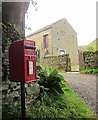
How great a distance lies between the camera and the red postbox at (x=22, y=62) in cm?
374

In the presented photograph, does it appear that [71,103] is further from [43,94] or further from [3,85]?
A: [3,85]

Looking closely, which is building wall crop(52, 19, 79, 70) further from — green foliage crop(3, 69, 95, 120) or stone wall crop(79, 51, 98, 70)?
green foliage crop(3, 69, 95, 120)

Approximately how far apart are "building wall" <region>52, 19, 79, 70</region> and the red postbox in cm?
2403

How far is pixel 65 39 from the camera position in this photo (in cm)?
2992

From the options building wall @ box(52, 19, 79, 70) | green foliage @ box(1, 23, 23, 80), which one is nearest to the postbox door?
green foliage @ box(1, 23, 23, 80)

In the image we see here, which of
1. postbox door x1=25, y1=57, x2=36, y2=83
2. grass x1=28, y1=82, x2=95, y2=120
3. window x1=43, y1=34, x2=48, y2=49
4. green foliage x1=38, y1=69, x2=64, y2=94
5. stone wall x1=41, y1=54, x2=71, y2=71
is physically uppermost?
window x1=43, y1=34, x2=48, y2=49

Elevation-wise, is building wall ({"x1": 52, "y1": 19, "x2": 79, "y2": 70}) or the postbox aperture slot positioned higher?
building wall ({"x1": 52, "y1": 19, "x2": 79, "y2": 70})

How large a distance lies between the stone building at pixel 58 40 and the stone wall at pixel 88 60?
10988 mm

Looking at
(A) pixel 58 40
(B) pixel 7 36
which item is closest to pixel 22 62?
(B) pixel 7 36

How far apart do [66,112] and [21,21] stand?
248 cm

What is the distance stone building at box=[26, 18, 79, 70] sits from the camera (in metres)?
28.0

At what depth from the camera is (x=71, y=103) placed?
540cm

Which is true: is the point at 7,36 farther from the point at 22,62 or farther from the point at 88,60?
the point at 88,60

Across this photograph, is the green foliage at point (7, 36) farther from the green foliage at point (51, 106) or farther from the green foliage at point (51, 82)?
the green foliage at point (51, 82)
